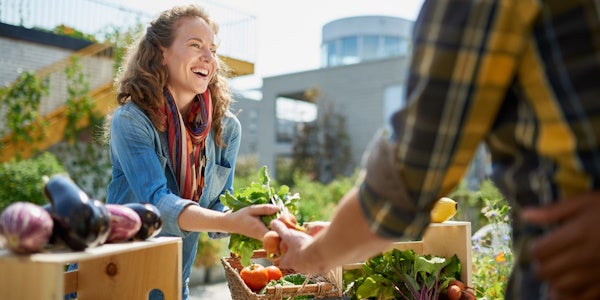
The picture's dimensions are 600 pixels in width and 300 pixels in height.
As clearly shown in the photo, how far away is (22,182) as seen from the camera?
7.46 metres

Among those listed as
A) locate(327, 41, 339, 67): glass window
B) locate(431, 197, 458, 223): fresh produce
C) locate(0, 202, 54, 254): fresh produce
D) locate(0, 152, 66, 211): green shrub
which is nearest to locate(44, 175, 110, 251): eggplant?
locate(0, 202, 54, 254): fresh produce

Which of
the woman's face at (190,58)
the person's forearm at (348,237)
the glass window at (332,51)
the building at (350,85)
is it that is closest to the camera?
the person's forearm at (348,237)

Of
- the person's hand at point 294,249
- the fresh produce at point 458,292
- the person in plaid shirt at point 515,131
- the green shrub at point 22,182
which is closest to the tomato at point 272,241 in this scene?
the person's hand at point 294,249

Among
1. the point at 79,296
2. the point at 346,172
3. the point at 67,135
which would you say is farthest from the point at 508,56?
the point at 346,172

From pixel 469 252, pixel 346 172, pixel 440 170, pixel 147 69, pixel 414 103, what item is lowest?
pixel 346 172

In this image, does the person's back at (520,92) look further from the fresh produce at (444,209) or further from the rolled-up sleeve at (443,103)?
the fresh produce at (444,209)

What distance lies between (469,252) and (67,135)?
8607 millimetres

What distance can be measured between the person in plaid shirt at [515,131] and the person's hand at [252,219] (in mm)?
838

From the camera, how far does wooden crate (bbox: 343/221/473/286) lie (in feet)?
8.93

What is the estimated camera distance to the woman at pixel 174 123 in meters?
2.13

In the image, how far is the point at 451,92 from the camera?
0.91 m

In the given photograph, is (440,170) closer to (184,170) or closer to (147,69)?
(184,170)

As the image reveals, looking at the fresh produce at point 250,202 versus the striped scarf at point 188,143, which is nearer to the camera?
the fresh produce at point 250,202

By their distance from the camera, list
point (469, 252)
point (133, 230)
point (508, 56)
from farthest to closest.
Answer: point (469, 252)
point (133, 230)
point (508, 56)
